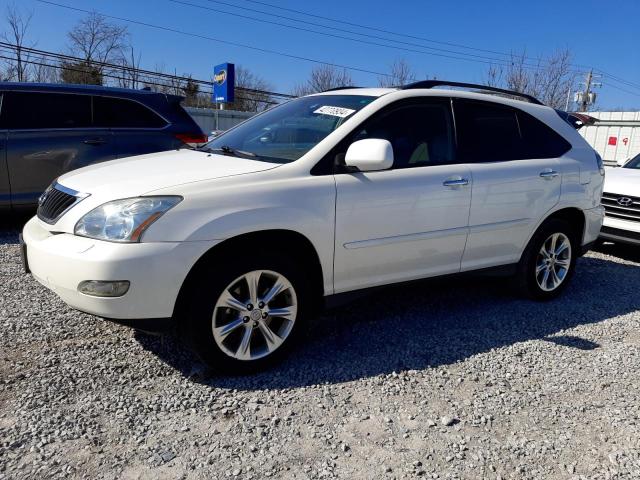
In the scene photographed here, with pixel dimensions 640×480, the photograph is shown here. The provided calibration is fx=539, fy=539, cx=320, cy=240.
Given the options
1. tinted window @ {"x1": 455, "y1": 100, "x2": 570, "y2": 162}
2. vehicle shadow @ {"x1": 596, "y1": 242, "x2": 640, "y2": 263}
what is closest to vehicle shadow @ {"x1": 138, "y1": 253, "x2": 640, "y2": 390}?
tinted window @ {"x1": 455, "y1": 100, "x2": 570, "y2": 162}

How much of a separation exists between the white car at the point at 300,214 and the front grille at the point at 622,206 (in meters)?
2.48

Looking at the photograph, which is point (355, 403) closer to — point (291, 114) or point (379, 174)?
point (379, 174)

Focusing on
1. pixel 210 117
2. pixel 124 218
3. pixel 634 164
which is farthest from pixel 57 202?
pixel 210 117

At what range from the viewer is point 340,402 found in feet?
9.63

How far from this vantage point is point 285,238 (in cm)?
316

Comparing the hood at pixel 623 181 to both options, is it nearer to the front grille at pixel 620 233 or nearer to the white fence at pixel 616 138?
the front grille at pixel 620 233

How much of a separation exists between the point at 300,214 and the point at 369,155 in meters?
0.54

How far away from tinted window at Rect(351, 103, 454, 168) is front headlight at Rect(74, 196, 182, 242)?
4.44ft

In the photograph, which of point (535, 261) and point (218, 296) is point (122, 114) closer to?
point (218, 296)

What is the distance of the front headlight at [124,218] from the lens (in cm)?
272

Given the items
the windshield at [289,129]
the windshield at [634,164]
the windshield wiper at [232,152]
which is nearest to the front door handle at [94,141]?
the windshield at [289,129]

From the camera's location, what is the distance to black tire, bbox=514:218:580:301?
4500mm

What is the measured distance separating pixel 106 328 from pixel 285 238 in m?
1.47

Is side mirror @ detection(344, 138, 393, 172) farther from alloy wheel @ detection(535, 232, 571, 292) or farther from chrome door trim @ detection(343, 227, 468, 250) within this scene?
alloy wheel @ detection(535, 232, 571, 292)
